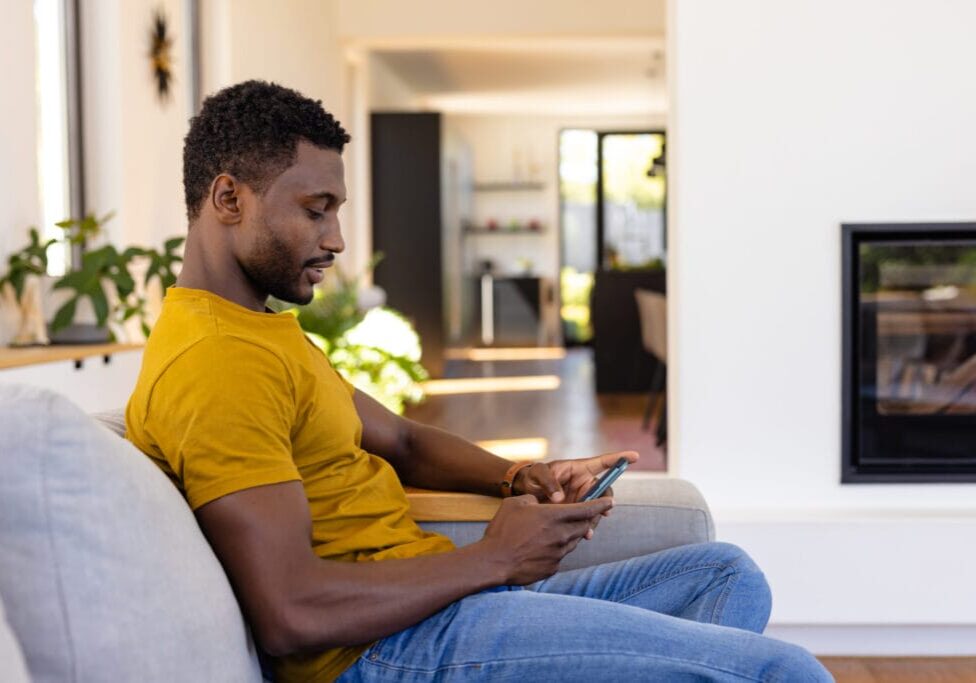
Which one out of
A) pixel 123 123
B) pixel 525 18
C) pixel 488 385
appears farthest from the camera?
pixel 488 385

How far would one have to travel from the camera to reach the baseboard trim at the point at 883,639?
3.08m

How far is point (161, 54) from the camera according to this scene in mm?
5492

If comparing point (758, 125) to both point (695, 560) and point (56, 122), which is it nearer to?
point (695, 560)

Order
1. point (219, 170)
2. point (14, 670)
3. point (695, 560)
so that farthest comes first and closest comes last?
point (695, 560) < point (219, 170) < point (14, 670)

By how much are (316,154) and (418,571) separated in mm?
502

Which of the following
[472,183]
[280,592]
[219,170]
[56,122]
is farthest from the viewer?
[472,183]

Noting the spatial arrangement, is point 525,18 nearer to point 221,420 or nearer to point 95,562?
point 221,420

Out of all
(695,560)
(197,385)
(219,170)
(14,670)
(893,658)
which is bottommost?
(893,658)

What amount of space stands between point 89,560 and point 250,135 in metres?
0.54

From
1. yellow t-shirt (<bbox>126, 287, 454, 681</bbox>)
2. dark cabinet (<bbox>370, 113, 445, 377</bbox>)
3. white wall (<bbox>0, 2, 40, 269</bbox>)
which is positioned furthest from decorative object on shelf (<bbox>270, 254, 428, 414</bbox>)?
yellow t-shirt (<bbox>126, 287, 454, 681</bbox>)

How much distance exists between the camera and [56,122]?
4.89 m

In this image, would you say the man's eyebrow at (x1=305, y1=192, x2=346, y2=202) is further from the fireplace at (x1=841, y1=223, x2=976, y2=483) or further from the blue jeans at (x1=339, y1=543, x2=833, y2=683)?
the fireplace at (x1=841, y1=223, x2=976, y2=483)

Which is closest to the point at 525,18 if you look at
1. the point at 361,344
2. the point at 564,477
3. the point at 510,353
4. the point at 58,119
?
the point at 361,344

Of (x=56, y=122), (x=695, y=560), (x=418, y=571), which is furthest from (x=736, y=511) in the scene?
(x=56, y=122)
